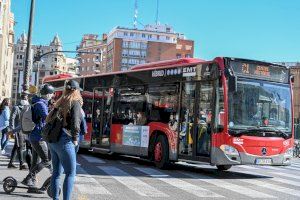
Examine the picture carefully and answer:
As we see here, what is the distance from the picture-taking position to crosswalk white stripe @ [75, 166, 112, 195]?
9.85m

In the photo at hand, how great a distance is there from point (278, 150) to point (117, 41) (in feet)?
458

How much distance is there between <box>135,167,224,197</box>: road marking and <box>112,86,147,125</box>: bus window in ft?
7.71

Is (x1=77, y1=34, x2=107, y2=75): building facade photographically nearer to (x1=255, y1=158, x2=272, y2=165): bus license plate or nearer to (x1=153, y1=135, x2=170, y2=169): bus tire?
(x1=153, y1=135, x2=170, y2=169): bus tire

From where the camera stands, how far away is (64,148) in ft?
22.0

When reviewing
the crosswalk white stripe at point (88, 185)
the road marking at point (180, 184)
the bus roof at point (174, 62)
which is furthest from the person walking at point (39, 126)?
the bus roof at point (174, 62)

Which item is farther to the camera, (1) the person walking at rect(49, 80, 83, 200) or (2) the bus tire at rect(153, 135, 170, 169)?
(2) the bus tire at rect(153, 135, 170, 169)

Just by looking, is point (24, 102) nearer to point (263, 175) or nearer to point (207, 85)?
point (207, 85)

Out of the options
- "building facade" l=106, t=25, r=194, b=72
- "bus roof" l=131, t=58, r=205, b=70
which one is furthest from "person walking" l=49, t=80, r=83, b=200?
"building facade" l=106, t=25, r=194, b=72

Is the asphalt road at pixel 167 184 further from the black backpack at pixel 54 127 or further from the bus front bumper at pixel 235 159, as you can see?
the black backpack at pixel 54 127

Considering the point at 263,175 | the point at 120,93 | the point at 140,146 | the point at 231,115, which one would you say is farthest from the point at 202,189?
the point at 120,93

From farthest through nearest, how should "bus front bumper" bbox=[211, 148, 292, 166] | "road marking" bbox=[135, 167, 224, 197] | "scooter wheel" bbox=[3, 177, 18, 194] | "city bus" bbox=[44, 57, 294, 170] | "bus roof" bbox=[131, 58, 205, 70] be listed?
"bus roof" bbox=[131, 58, 205, 70]
"city bus" bbox=[44, 57, 294, 170]
"bus front bumper" bbox=[211, 148, 292, 166]
"road marking" bbox=[135, 167, 224, 197]
"scooter wheel" bbox=[3, 177, 18, 194]

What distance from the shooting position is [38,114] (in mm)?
8742

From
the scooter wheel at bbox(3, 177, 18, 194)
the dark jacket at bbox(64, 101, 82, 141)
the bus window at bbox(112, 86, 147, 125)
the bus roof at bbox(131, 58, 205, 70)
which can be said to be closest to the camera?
the dark jacket at bbox(64, 101, 82, 141)

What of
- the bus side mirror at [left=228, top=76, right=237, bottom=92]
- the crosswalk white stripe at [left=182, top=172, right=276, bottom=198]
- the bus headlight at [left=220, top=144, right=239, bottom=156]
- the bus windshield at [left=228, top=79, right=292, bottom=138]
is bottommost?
the crosswalk white stripe at [left=182, top=172, right=276, bottom=198]
